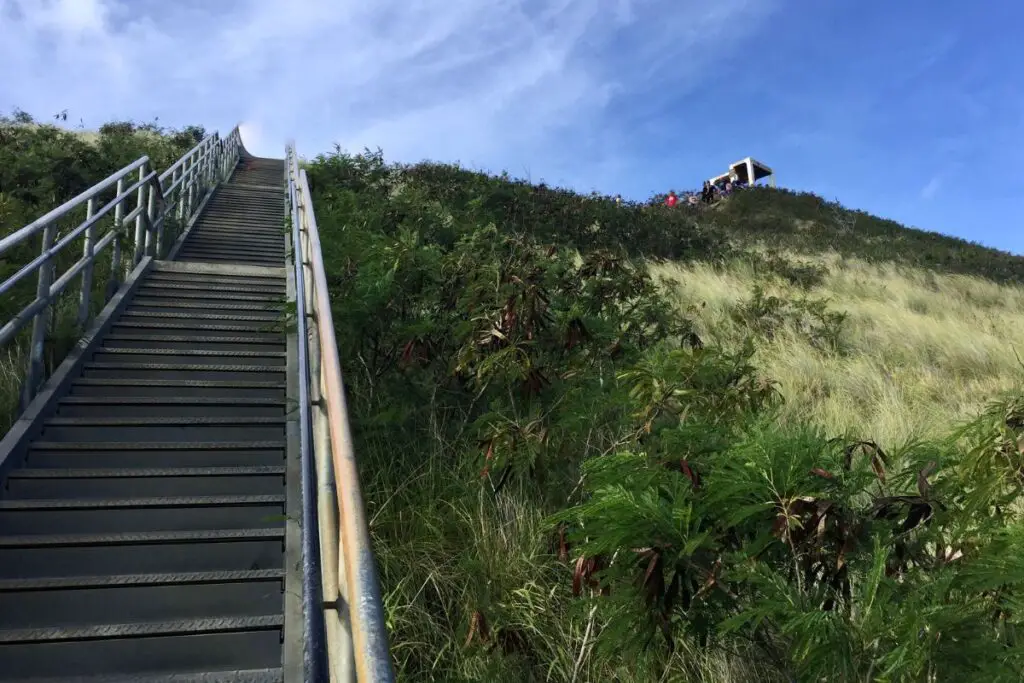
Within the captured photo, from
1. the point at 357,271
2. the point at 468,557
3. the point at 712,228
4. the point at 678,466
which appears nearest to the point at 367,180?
the point at 712,228

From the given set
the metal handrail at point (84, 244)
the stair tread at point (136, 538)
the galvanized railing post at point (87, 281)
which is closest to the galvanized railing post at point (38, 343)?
the metal handrail at point (84, 244)

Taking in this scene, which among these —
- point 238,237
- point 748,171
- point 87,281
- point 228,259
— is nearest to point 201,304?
point 87,281

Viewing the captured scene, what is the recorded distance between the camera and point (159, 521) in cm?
379

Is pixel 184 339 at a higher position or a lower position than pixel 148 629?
higher

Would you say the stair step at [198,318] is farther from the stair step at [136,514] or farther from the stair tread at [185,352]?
the stair step at [136,514]

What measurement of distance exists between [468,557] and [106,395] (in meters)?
3.35

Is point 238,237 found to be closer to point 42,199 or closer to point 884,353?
point 42,199

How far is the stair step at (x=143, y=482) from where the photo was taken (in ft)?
12.9

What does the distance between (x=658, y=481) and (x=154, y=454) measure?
11.8 feet

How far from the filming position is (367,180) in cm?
1664

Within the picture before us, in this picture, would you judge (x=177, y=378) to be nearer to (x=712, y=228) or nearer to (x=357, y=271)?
(x=357, y=271)

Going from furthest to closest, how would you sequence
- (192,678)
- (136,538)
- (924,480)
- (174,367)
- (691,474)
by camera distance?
(174,367) < (136,538) < (192,678) < (691,474) < (924,480)

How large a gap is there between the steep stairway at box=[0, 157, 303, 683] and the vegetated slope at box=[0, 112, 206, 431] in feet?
1.24

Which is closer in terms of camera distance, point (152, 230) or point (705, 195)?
point (152, 230)
